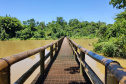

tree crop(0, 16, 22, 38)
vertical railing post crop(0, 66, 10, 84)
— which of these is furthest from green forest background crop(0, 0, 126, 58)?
vertical railing post crop(0, 66, 10, 84)

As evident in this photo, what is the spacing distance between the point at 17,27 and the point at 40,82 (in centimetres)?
4622

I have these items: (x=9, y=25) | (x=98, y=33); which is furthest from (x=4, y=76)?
(x=9, y=25)

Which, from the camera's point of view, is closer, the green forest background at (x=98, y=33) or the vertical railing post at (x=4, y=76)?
the vertical railing post at (x=4, y=76)

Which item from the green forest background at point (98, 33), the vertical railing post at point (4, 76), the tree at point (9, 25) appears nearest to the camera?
the vertical railing post at point (4, 76)

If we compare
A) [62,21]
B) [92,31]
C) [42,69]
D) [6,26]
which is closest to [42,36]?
[6,26]

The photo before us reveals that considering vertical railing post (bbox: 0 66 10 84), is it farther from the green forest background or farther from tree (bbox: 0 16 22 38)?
tree (bbox: 0 16 22 38)

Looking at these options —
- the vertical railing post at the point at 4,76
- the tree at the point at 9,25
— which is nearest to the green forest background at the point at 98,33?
the tree at the point at 9,25

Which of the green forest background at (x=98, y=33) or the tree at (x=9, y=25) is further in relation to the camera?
the tree at (x=9, y=25)

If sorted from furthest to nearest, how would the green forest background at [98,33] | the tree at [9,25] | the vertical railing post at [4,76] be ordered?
1. the tree at [9,25]
2. the green forest background at [98,33]
3. the vertical railing post at [4,76]

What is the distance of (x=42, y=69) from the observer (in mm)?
3332

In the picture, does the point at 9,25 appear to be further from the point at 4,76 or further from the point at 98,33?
the point at 4,76

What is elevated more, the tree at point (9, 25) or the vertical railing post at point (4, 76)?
the tree at point (9, 25)

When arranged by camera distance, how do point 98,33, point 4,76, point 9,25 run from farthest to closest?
point 9,25 → point 98,33 → point 4,76

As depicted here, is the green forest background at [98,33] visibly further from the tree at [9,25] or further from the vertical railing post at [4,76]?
the vertical railing post at [4,76]
